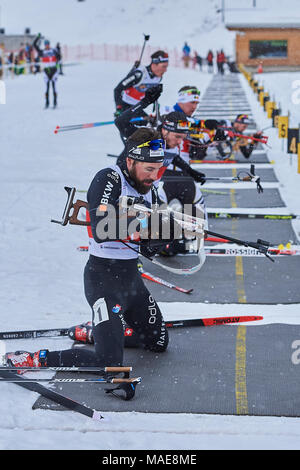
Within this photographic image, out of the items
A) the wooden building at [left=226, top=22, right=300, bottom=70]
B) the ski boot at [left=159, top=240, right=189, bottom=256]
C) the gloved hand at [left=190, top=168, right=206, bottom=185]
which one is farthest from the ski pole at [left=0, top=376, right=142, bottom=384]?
the wooden building at [left=226, top=22, right=300, bottom=70]

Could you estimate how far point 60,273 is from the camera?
820 cm

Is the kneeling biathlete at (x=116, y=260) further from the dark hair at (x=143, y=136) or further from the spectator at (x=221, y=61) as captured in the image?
the spectator at (x=221, y=61)

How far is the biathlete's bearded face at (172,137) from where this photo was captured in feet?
27.6

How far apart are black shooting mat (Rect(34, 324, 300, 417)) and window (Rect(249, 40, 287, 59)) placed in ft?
176

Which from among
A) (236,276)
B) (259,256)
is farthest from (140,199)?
(259,256)

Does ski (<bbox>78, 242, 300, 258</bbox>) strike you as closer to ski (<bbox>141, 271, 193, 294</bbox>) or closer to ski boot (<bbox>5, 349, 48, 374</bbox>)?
ski (<bbox>141, 271, 193, 294</bbox>)

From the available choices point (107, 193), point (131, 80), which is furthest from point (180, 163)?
point (107, 193)

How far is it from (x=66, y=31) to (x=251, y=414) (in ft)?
283

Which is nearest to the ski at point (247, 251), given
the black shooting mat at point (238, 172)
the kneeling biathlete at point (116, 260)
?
the kneeling biathlete at point (116, 260)

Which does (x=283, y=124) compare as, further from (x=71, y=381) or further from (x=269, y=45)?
(x=269, y=45)

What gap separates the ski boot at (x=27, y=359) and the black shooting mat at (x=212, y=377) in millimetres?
238

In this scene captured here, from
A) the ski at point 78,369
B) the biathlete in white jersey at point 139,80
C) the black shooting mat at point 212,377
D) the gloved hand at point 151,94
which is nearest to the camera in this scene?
the black shooting mat at point 212,377

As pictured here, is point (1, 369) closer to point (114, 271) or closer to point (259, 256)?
point (114, 271)
